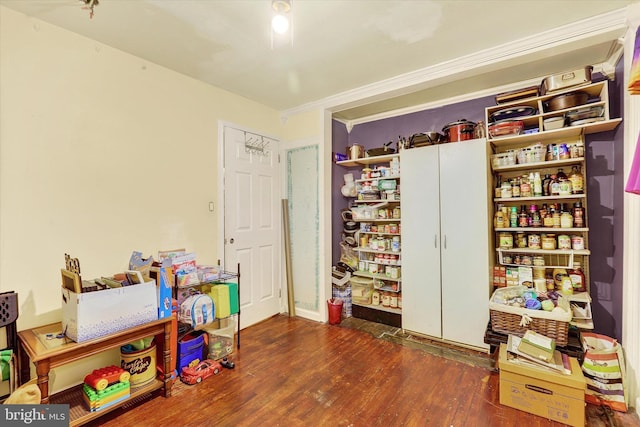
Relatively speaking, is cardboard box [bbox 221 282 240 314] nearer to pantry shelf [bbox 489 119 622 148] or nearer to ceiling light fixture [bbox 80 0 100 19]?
ceiling light fixture [bbox 80 0 100 19]

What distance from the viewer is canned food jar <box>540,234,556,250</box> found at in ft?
8.65

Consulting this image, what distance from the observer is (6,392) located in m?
1.87

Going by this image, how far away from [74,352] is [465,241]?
306 centimetres

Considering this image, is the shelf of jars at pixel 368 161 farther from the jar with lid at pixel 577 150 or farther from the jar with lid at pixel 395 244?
the jar with lid at pixel 577 150

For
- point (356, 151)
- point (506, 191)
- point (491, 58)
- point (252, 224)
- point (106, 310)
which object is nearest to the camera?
point (106, 310)

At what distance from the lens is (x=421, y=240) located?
10.2 ft

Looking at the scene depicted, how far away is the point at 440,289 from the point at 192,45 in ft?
10.2

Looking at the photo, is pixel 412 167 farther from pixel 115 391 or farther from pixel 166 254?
pixel 115 391

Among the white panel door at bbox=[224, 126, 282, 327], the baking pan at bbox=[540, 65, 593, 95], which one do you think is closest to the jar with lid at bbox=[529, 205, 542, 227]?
the baking pan at bbox=[540, 65, 593, 95]

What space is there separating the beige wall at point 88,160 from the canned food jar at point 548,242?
10.4ft

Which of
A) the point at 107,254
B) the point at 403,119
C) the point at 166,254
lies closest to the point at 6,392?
the point at 107,254

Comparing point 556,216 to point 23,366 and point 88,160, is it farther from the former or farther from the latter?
point 23,366

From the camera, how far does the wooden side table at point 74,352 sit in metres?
1.60

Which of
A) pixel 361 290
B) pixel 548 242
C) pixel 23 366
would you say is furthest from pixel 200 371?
pixel 548 242
